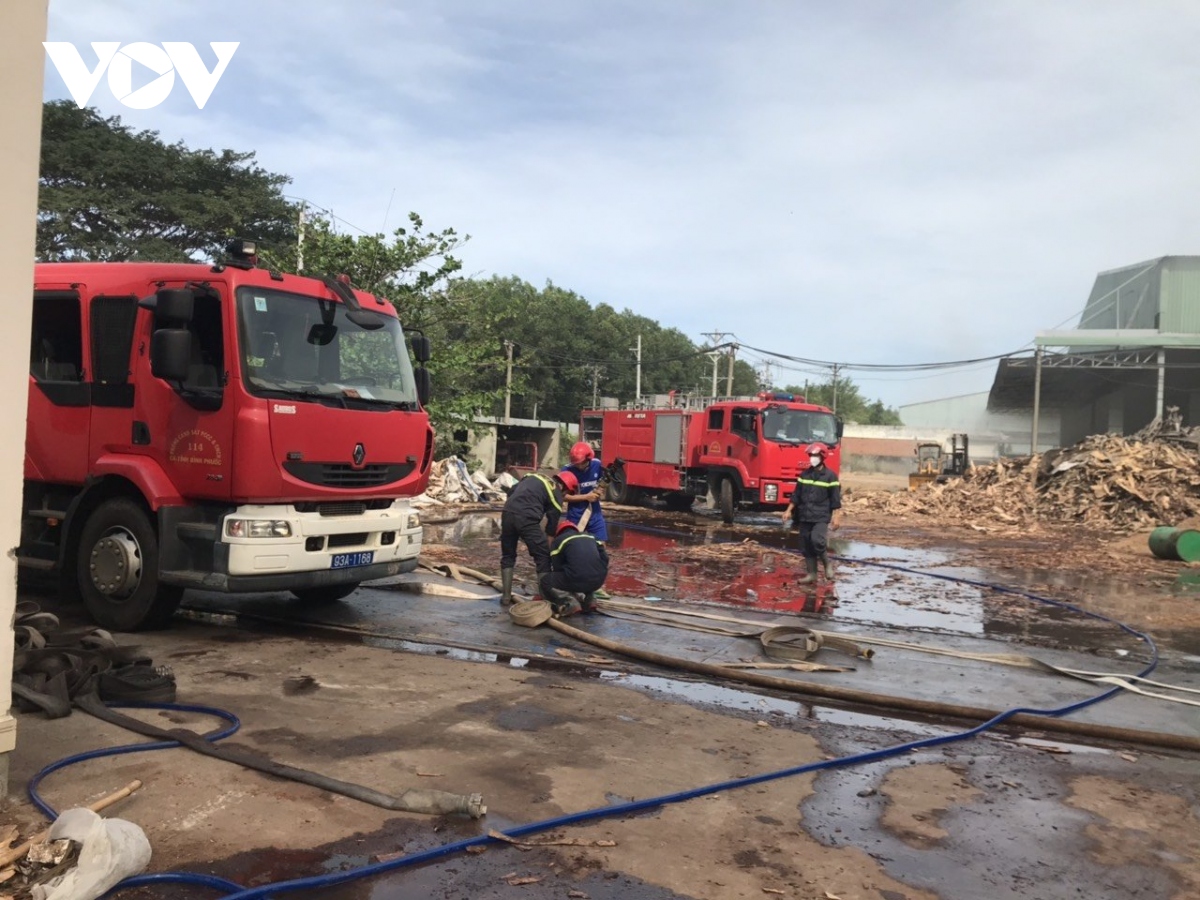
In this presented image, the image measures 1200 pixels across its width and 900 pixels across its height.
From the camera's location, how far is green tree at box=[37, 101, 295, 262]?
2894cm

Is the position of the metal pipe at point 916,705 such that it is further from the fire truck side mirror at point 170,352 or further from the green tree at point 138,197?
the green tree at point 138,197

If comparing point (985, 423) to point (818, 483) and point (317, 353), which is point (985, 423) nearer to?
point (818, 483)

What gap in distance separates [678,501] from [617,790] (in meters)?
20.0

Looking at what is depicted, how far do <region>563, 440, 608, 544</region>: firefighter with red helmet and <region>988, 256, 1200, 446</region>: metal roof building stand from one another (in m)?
33.5

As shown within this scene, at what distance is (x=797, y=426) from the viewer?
19.1 metres

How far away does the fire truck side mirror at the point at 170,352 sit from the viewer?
6.61 m

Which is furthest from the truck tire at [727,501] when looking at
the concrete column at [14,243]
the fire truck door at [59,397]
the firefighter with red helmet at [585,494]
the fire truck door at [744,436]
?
the concrete column at [14,243]

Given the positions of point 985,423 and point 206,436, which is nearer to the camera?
point 206,436

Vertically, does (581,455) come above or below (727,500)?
above

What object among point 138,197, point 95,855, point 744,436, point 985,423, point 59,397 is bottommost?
point 95,855

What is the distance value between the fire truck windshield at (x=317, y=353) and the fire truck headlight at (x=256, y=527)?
0.95 m

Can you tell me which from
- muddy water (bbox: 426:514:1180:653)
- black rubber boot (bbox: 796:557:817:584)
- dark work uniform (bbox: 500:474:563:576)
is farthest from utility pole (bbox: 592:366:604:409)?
dark work uniform (bbox: 500:474:563:576)

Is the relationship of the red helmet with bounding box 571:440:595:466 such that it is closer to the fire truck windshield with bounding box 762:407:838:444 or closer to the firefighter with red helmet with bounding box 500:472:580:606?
the firefighter with red helmet with bounding box 500:472:580:606

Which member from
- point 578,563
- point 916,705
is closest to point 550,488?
point 578,563
